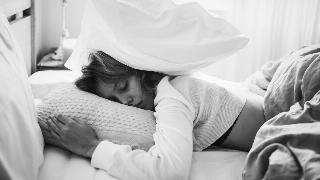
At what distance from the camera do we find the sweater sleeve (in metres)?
1.02

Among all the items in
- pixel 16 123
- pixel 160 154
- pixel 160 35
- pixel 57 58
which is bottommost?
pixel 57 58

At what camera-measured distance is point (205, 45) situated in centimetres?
130

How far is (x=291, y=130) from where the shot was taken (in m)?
0.98

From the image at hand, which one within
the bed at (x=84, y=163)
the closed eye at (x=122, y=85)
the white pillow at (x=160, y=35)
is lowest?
the bed at (x=84, y=163)

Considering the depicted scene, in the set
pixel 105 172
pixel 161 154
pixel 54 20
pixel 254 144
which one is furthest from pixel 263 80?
pixel 54 20

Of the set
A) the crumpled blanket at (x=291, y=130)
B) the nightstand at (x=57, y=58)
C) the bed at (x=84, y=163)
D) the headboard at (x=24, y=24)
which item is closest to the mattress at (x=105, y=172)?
the bed at (x=84, y=163)

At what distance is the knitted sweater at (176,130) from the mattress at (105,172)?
0.12 feet

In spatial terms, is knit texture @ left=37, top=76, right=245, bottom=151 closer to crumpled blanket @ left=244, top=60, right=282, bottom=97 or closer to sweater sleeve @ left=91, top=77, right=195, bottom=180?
sweater sleeve @ left=91, top=77, right=195, bottom=180

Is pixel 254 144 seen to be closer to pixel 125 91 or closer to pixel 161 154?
pixel 161 154

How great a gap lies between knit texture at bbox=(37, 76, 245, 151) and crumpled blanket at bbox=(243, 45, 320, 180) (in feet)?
0.48

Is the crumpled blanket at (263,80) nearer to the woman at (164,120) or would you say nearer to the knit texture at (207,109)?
the woman at (164,120)

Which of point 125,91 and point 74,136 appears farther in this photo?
point 125,91

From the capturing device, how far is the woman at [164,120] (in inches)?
41.0

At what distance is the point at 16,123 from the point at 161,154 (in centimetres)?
37
